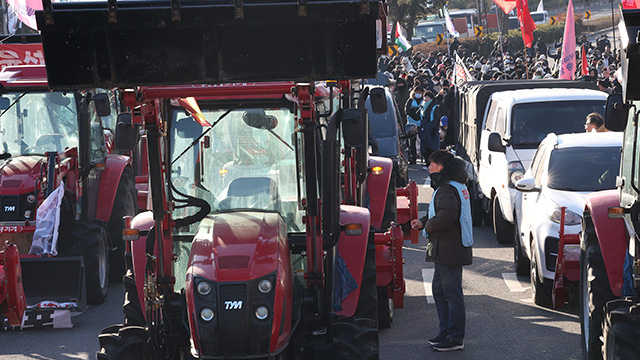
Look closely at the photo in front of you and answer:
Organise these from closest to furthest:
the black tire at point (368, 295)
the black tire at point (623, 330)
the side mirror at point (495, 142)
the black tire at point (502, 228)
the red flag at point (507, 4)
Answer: the black tire at point (623, 330) → the black tire at point (368, 295) → the side mirror at point (495, 142) → the black tire at point (502, 228) → the red flag at point (507, 4)

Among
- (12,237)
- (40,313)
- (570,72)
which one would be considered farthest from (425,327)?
(570,72)

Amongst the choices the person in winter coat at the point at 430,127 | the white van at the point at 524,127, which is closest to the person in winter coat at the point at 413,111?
the person in winter coat at the point at 430,127

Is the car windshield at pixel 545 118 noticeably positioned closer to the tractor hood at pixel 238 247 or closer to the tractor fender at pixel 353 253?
the tractor fender at pixel 353 253

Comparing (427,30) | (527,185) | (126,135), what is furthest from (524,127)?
(427,30)

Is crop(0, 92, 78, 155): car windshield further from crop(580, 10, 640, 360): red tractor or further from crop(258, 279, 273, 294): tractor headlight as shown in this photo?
crop(580, 10, 640, 360): red tractor

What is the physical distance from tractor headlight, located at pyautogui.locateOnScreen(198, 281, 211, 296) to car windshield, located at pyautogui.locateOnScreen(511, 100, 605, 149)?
858cm

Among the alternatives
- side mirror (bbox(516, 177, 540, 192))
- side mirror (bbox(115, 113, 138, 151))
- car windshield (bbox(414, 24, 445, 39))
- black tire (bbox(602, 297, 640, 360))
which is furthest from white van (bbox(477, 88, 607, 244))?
car windshield (bbox(414, 24, 445, 39))

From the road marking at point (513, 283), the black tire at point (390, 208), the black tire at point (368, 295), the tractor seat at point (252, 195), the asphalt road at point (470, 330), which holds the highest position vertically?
the tractor seat at point (252, 195)

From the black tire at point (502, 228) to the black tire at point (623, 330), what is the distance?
746 cm

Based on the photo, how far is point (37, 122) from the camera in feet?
40.4

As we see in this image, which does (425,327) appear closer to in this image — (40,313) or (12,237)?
(40,313)

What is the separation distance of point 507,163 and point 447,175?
5.30m

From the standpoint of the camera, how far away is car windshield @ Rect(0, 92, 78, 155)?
480 inches

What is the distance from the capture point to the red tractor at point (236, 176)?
5.83m
